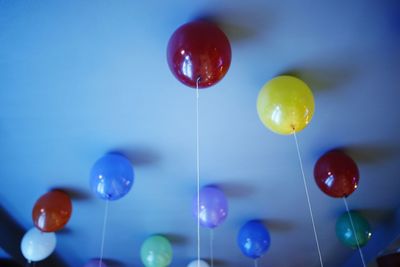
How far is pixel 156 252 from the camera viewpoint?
2.05 meters

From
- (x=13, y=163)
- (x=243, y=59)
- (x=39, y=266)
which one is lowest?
(x=39, y=266)

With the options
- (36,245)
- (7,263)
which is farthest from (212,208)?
(7,263)

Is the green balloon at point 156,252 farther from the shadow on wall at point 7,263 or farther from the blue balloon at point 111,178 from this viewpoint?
the shadow on wall at point 7,263

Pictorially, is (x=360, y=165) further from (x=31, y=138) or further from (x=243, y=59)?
(x=31, y=138)

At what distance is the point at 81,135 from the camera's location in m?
1.62

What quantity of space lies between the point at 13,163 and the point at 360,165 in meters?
2.17

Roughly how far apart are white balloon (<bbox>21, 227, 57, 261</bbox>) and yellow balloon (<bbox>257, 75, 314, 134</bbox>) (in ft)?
5.39

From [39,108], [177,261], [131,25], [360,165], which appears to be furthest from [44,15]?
[177,261]

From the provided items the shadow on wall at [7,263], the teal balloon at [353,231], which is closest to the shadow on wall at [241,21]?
the teal balloon at [353,231]

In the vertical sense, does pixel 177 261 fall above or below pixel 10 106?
below

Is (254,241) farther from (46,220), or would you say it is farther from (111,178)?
(46,220)

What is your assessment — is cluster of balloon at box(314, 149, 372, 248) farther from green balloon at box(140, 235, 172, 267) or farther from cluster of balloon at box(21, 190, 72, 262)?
Result: cluster of balloon at box(21, 190, 72, 262)

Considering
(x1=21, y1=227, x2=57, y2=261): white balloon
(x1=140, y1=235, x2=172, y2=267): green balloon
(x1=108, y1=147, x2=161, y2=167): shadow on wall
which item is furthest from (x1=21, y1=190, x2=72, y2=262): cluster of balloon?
(x1=140, y1=235, x2=172, y2=267): green balloon

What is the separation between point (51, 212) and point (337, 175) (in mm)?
1638
